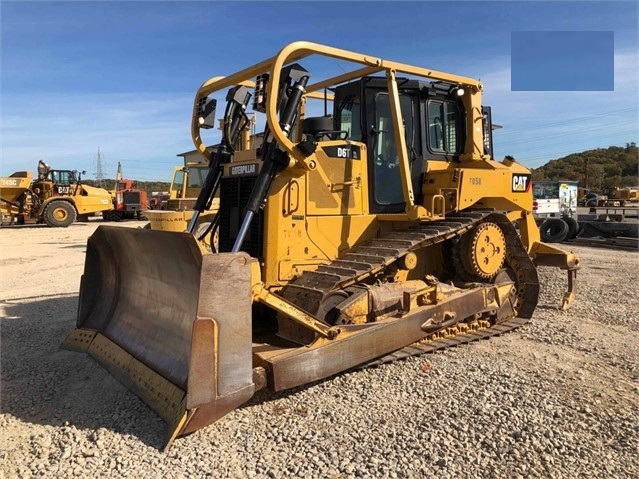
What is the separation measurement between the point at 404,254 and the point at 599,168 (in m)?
68.0

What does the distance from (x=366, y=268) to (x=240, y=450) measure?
213cm

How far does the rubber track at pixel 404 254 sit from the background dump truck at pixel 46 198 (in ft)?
76.3

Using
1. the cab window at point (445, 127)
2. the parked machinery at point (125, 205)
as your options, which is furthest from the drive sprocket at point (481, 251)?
the parked machinery at point (125, 205)

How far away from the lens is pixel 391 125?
234 inches

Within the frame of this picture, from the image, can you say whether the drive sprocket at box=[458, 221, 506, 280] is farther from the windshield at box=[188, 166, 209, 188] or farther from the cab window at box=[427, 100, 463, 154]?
the windshield at box=[188, 166, 209, 188]

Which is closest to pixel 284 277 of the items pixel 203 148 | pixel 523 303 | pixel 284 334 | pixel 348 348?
pixel 284 334

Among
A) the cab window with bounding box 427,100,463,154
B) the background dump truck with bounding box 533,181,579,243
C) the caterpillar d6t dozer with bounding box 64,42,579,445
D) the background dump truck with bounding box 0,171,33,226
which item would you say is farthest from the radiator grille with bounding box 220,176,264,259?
the background dump truck with bounding box 0,171,33,226

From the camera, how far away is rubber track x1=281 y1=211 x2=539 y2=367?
4.82 m

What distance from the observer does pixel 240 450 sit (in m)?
3.53

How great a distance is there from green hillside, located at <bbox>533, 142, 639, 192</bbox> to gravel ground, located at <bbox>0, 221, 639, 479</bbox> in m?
56.9

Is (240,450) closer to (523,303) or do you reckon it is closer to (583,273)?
(523,303)

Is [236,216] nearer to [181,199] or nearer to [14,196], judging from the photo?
[181,199]

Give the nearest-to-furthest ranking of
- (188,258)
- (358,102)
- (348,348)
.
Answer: (188,258), (348,348), (358,102)

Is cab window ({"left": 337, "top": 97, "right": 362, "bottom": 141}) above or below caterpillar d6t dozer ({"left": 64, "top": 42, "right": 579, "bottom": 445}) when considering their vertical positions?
above
